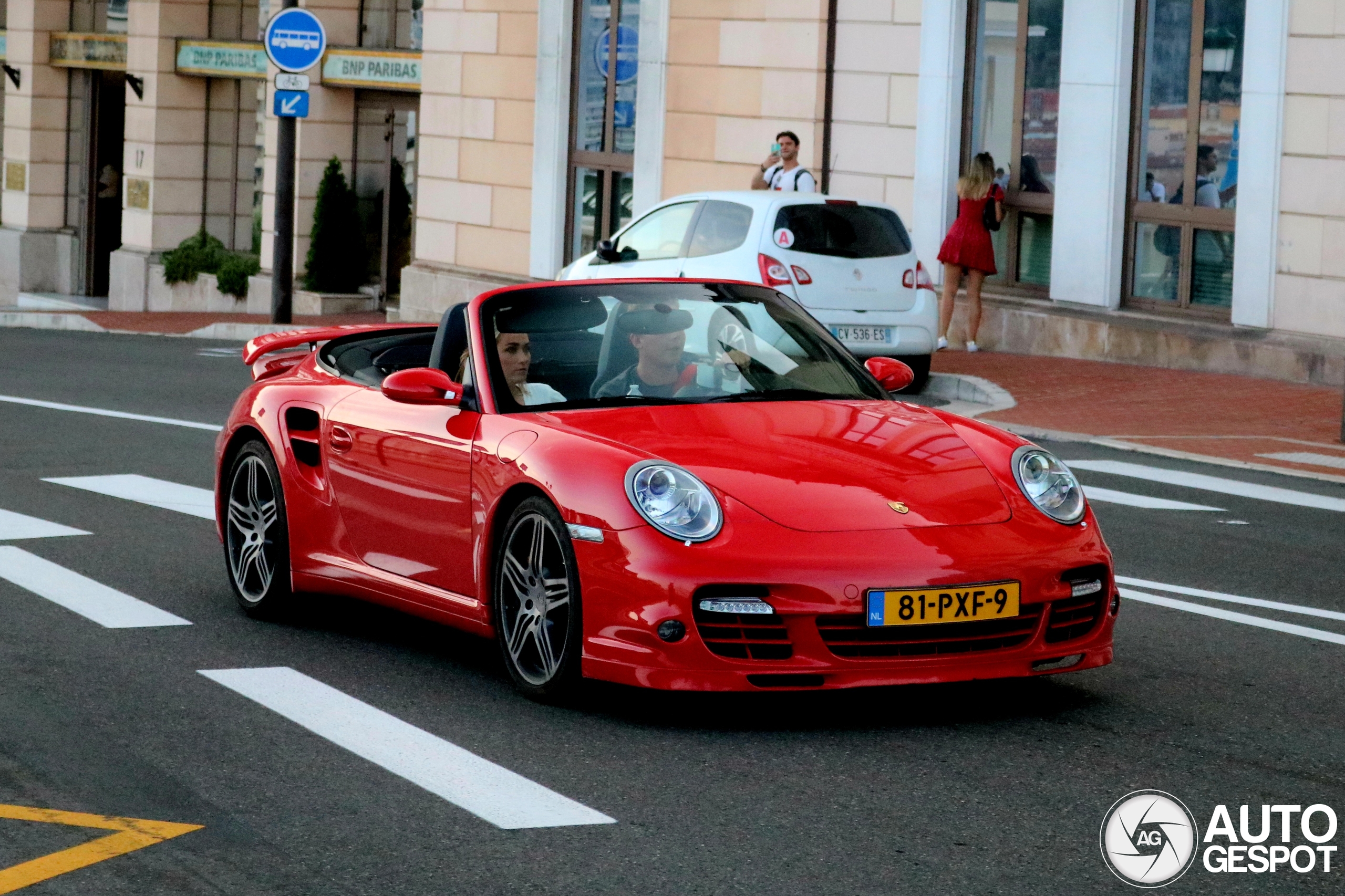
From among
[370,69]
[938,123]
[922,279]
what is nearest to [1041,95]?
[938,123]

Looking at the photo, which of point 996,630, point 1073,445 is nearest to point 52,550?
point 996,630

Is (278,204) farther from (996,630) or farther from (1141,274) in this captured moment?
(996,630)

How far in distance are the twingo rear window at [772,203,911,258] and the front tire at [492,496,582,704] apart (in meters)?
10.8

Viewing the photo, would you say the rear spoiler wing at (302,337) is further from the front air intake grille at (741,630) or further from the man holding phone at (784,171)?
the man holding phone at (784,171)

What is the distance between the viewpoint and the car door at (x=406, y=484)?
694 centimetres

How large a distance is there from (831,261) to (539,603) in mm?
10983

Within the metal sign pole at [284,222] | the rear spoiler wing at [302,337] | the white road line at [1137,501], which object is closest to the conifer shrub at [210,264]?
the metal sign pole at [284,222]

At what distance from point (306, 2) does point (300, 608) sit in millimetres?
23727

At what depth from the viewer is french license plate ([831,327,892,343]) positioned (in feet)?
56.0

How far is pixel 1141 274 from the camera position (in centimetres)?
2023

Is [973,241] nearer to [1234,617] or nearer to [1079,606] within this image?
[1234,617]

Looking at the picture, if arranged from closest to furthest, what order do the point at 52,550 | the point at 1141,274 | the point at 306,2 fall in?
the point at 52,550 < the point at 1141,274 < the point at 306,2

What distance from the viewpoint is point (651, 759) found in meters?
5.91

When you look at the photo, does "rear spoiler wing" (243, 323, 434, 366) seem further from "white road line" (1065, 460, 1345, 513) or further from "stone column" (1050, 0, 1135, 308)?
"stone column" (1050, 0, 1135, 308)
